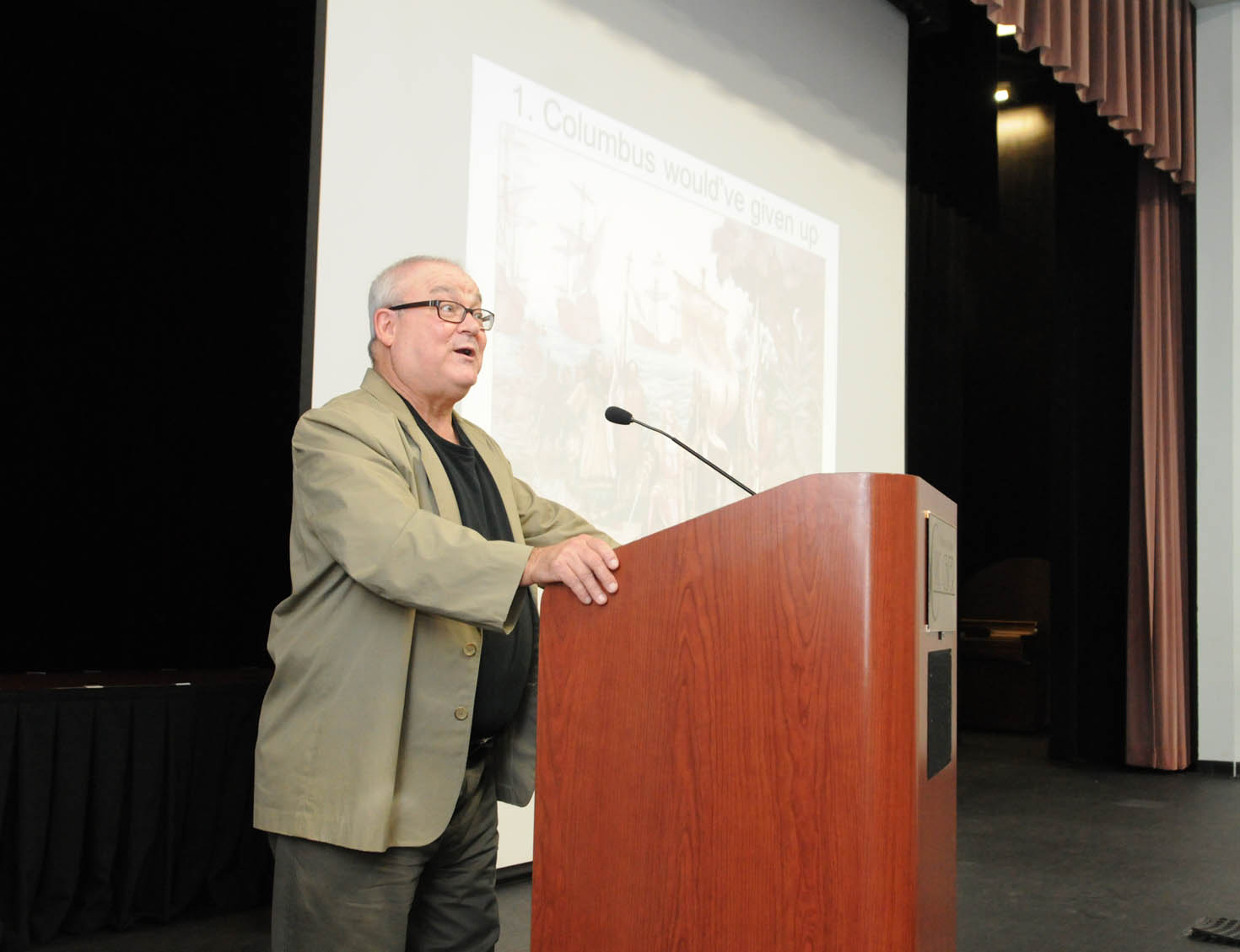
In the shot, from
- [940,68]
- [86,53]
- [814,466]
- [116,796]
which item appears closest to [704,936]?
[116,796]

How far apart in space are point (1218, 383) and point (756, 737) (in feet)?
19.8

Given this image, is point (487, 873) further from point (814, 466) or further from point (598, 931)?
point (814, 466)

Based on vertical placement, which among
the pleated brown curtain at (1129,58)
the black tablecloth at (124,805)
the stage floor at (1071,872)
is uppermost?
the pleated brown curtain at (1129,58)

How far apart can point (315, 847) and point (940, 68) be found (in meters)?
5.22

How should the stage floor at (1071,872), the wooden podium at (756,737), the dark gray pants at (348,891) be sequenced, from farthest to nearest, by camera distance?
the stage floor at (1071,872) → the dark gray pants at (348,891) → the wooden podium at (756,737)

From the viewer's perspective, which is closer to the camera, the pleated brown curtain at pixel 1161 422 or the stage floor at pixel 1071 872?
the stage floor at pixel 1071 872

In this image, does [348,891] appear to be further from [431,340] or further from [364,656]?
[431,340]

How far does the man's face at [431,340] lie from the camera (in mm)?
1772

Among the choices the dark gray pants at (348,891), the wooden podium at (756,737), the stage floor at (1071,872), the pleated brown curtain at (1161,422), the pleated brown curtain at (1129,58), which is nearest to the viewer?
the wooden podium at (756,737)

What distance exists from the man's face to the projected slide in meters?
1.43

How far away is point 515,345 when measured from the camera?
11.0 feet

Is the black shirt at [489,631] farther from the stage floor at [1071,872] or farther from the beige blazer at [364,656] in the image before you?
the stage floor at [1071,872]

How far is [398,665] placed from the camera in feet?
5.12

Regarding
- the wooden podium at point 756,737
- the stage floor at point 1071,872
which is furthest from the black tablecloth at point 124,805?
the wooden podium at point 756,737
